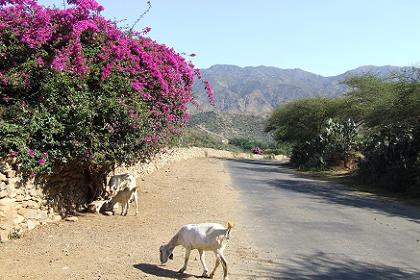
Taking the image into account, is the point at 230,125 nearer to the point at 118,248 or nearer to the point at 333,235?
the point at 333,235

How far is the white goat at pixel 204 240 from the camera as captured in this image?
7.12m

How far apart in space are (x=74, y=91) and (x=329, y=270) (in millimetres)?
6470

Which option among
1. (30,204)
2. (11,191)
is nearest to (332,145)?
(30,204)

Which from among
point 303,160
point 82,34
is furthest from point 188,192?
point 303,160

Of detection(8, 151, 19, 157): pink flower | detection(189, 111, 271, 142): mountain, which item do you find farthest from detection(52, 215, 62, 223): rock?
detection(189, 111, 271, 142): mountain

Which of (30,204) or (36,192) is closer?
(30,204)

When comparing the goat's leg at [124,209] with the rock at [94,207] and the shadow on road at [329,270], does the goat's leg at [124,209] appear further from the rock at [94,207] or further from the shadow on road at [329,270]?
the shadow on road at [329,270]

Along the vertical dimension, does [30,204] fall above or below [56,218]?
above

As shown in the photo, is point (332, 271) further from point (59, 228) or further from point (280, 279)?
point (59, 228)

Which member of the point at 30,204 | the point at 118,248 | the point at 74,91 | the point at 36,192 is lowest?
the point at 118,248

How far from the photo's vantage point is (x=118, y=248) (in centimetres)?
910

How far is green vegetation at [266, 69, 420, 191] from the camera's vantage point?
2172 cm

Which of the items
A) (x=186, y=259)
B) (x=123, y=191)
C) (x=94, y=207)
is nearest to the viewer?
(x=186, y=259)

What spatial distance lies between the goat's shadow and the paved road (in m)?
1.28
